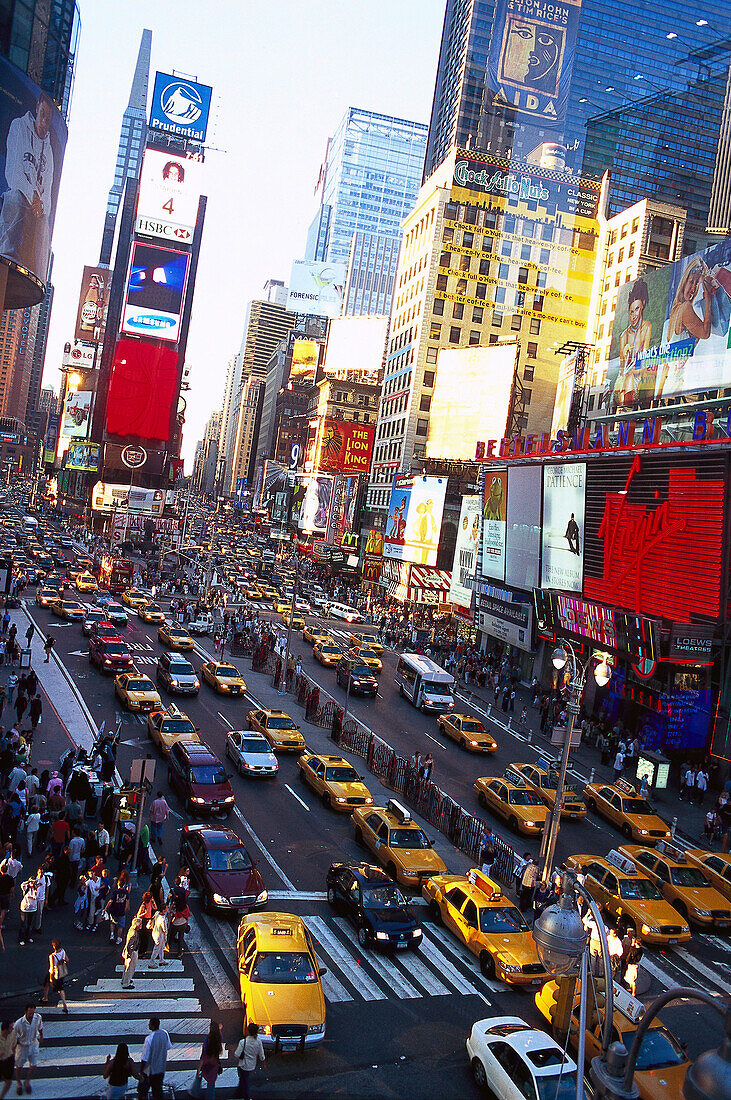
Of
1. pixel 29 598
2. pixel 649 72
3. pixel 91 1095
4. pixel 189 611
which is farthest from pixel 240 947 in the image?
pixel 649 72

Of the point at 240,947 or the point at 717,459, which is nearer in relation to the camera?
the point at 240,947

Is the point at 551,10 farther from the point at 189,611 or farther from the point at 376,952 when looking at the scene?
the point at 376,952

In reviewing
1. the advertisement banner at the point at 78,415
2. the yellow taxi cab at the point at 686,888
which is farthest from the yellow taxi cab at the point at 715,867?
the advertisement banner at the point at 78,415

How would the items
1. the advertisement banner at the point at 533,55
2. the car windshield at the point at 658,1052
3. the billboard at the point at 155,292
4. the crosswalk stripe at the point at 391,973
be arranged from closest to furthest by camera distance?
the car windshield at the point at 658,1052
the crosswalk stripe at the point at 391,973
the advertisement banner at the point at 533,55
the billboard at the point at 155,292

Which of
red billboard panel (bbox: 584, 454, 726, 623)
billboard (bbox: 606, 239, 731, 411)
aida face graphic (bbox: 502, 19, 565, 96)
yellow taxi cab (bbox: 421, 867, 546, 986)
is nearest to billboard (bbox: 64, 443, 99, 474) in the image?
aida face graphic (bbox: 502, 19, 565, 96)

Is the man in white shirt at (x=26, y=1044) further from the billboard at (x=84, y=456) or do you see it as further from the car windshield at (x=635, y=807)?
the billboard at (x=84, y=456)

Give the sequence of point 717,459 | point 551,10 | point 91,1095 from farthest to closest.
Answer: point 551,10
point 717,459
point 91,1095
